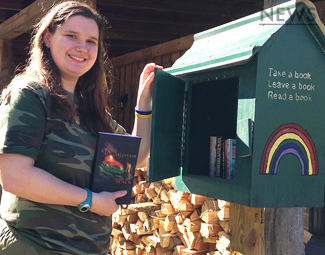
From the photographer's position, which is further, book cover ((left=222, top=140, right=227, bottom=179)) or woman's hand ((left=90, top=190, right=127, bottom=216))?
book cover ((left=222, top=140, right=227, bottom=179))

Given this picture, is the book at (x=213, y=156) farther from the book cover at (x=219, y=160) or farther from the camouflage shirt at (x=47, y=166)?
the camouflage shirt at (x=47, y=166)

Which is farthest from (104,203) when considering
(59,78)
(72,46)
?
(72,46)

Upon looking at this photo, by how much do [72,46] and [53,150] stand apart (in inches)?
18.2

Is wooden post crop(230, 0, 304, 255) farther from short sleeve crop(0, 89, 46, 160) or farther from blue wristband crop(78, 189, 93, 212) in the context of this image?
short sleeve crop(0, 89, 46, 160)

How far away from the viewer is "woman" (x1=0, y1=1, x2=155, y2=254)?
4.83 feet

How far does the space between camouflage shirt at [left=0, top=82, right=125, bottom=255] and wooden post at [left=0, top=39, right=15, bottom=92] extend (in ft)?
16.9

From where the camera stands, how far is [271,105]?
6.15ft

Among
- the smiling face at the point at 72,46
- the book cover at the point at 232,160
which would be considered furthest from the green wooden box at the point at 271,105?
the smiling face at the point at 72,46

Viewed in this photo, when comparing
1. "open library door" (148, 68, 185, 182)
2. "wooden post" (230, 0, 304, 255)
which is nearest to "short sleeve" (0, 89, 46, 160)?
"open library door" (148, 68, 185, 182)

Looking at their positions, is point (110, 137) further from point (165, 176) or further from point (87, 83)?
point (165, 176)

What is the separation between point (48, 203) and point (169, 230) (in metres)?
2.73

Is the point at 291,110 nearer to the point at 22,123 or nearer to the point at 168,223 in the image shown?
the point at 22,123

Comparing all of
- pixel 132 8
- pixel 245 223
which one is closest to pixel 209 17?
pixel 132 8

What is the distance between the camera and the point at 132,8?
5840 mm
